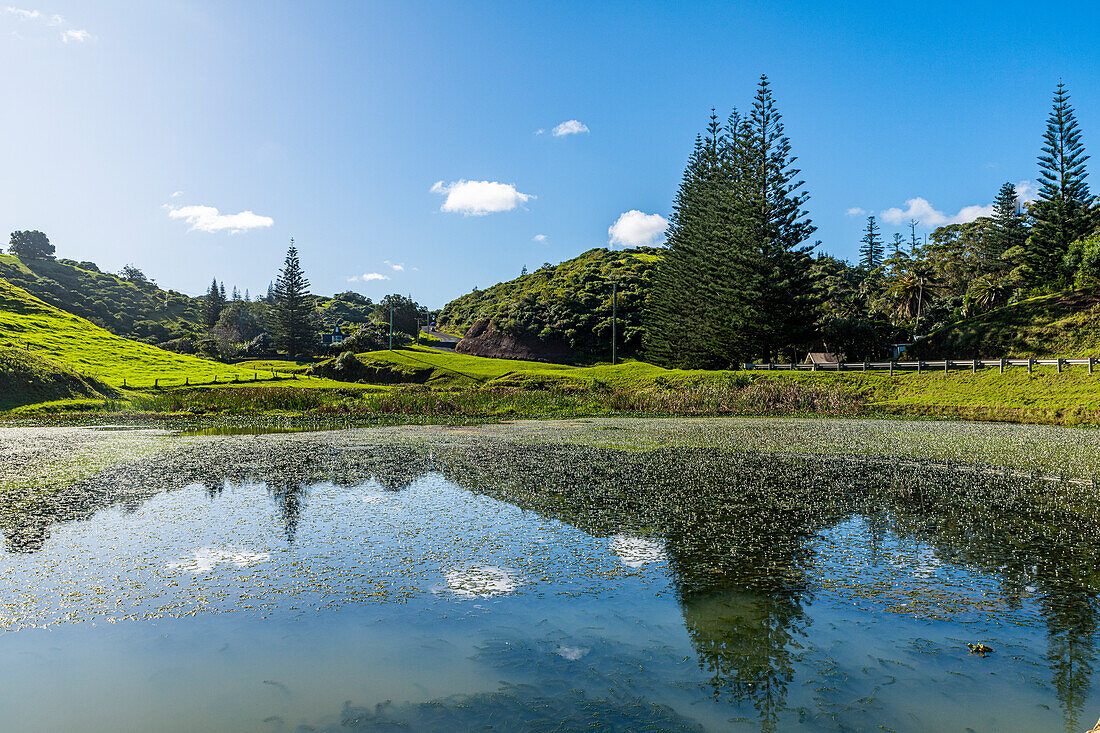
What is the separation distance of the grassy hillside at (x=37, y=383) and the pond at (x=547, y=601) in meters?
21.3

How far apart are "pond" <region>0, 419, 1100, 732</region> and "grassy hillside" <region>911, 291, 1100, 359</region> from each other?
3790 cm

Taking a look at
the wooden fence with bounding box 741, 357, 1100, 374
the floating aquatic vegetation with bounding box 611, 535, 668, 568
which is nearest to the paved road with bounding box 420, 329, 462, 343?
the wooden fence with bounding box 741, 357, 1100, 374

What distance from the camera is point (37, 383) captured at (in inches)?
1227

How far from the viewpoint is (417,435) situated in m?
21.2

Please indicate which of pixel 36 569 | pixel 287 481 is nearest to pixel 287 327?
pixel 287 481

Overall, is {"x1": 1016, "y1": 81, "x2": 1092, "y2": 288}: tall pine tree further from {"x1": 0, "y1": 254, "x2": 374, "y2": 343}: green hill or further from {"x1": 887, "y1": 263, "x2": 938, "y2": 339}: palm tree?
{"x1": 0, "y1": 254, "x2": 374, "y2": 343}: green hill

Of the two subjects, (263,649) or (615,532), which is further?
(615,532)

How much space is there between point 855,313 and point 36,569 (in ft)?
195

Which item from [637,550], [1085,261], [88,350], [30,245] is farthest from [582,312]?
[30,245]

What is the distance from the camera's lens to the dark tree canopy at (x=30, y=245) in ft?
426

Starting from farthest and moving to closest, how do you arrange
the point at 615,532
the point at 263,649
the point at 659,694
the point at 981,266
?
the point at 981,266 → the point at 615,532 → the point at 263,649 → the point at 659,694

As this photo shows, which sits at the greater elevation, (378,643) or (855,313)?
(855,313)

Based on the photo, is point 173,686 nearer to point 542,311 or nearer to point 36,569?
point 36,569

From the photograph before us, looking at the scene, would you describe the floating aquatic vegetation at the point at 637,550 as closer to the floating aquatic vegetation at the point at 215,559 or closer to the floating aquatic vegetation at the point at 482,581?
the floating aquatic vegetation at the point at 482,581
